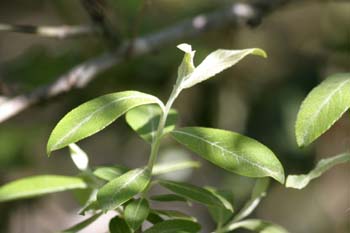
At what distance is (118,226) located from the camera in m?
0.78

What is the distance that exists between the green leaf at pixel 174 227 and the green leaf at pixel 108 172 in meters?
0.09

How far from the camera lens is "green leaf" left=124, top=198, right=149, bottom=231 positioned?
728 mm

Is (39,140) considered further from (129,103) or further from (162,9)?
(129,103)

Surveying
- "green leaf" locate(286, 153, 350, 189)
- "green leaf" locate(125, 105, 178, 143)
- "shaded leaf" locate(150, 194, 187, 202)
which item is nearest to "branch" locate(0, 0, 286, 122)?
"green leaf" locate(125, 105, 178, 143)

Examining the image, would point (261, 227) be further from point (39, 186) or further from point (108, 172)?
point (39, 186)

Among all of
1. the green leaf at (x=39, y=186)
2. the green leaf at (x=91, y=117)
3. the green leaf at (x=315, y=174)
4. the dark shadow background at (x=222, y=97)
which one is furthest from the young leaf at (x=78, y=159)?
the dark shadow background at (x=222, y=97)

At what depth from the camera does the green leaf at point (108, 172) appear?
813 millimetres

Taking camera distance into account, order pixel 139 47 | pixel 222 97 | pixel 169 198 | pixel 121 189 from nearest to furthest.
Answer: pixel 121 189 → pixel 169 198 → pixel 139 47 → pixel 222 97

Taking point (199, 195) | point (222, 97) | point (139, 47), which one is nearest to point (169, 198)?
point (199, 195)

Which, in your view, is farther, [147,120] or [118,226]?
[147,120]

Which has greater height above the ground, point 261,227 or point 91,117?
point 91,117

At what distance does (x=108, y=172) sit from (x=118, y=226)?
7 centimetres

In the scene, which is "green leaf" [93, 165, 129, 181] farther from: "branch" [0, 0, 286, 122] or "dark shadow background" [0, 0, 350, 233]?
"dark shadow background" [0, 0, 350, 233]

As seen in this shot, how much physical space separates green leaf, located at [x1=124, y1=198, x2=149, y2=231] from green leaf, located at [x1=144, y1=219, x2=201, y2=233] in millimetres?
17
